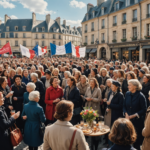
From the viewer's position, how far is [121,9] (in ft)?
85.9

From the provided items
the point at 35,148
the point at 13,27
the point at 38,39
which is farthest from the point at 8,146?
the point at 13,27

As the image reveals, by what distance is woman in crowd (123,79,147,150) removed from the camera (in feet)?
14.1

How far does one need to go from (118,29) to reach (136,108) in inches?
987

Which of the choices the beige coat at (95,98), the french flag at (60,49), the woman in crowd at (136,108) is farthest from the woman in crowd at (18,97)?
the french flag at (60,49)

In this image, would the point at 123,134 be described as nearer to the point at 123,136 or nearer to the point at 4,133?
the point at 123,136

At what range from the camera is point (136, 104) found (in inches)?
171

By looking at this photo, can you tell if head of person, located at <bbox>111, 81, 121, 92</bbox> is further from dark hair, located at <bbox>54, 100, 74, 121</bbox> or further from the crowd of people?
dark hair, located at <bbox>54, 100, 74, 121</bbox>

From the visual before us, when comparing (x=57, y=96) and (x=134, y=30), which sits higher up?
(x=134, y=30)

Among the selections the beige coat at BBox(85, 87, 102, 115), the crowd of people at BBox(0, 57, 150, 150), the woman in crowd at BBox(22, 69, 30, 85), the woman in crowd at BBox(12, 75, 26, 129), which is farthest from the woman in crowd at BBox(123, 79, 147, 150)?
the woman in crowd at BBox(22, 69, 30, 85)

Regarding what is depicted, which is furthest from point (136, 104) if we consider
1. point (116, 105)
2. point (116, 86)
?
point (116, 86)

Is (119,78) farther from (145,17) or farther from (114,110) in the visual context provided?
(145,17)

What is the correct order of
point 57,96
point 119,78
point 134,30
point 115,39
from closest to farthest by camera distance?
point 57,96
point 119,78
point 134,30
point 115,39

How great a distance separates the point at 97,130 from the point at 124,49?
2446cm

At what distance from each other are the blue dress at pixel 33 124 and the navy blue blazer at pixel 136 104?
7.59ft
